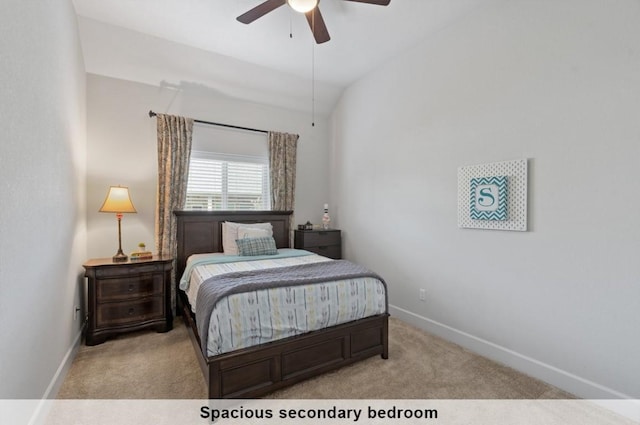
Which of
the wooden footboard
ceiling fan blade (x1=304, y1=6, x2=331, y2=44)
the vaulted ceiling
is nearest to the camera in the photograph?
the wooden footboard

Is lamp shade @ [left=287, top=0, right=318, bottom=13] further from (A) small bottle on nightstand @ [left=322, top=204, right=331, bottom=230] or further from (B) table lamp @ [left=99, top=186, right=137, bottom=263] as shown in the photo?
(A) small bottle on nightstand @ [left=322, top=204, right=331, bottom=230]

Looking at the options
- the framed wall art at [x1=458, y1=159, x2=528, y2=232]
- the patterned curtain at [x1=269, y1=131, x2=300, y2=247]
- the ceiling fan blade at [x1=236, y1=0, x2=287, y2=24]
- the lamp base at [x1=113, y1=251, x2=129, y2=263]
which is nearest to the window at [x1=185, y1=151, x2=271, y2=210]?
the patterned curtain at [x1=269, y1=131, x2=300, y2=247]

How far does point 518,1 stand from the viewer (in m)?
2.36

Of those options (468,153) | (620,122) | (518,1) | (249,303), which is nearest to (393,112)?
(468,153)

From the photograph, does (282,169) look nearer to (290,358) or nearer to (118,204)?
(118,204)

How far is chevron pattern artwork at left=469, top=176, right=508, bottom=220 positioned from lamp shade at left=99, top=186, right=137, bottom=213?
136 inches

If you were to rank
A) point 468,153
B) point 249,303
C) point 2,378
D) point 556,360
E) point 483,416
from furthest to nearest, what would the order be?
point 468,153, point 556,360, point 249,303, point 483,416, point 2,378

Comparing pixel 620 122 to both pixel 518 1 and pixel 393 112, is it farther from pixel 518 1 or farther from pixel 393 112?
pixel 393 112

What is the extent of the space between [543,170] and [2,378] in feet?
11.2

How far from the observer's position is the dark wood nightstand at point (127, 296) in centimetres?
278

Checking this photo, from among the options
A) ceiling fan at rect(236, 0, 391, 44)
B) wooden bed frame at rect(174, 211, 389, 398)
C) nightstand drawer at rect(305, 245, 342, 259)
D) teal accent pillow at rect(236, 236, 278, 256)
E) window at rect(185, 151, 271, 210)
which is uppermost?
ceiling fan at rect(236, 0, 391, 44)

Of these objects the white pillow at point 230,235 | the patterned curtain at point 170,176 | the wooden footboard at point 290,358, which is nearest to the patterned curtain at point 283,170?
the white pillow at point 230,235

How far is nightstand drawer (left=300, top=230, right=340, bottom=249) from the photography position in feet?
13.7

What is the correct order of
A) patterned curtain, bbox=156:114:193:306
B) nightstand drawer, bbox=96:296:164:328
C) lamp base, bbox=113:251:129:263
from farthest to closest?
patterned curtain, bbox=156:114:193:306
lamp base, bbox=113:251:129:263
nightstand drawer, bbox=96:296:164:328
